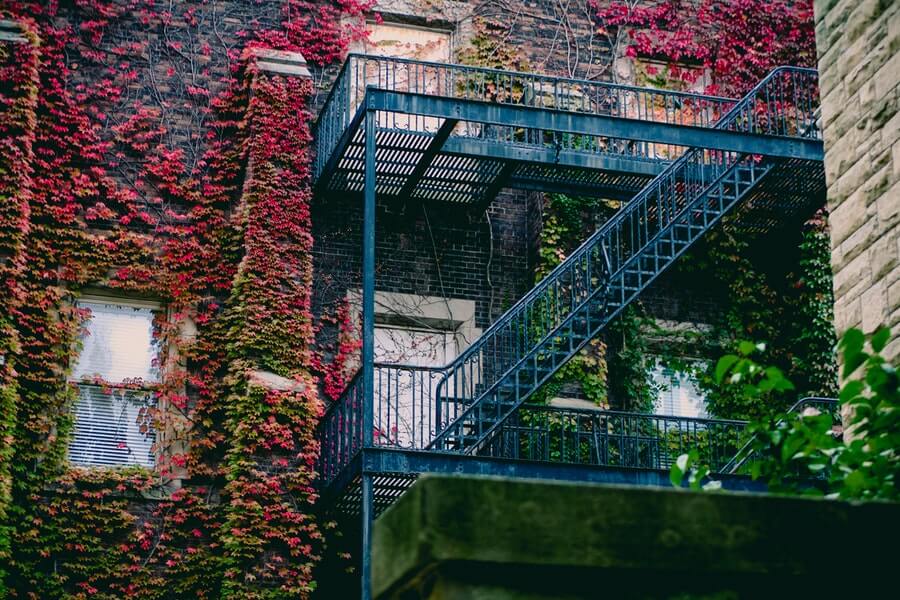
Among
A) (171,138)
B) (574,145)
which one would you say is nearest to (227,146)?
(171,138)

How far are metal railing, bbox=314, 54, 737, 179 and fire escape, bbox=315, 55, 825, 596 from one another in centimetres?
4

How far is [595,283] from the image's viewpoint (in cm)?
1572

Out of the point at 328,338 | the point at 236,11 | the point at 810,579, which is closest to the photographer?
the point at 810,579

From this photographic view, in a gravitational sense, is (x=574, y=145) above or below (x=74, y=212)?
above

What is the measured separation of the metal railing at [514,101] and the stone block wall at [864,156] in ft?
22.1

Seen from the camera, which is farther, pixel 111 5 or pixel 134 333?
pixel 111 5

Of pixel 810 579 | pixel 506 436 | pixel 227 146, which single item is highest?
pixel 227 146

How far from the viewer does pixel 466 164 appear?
53.7 feet

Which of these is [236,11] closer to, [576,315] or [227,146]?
[227,146]

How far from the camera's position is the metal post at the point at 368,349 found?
13.4 metres

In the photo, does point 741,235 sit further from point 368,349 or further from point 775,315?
point 368,349

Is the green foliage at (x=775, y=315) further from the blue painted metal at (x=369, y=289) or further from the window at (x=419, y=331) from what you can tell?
the blue painted metal at (x=369, y=289)

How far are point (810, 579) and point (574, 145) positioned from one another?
42.3 ft

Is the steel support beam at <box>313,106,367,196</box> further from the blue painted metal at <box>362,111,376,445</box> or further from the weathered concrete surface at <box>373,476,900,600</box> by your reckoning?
the weathered concrete surface at <box>373,476,900,600</box>
